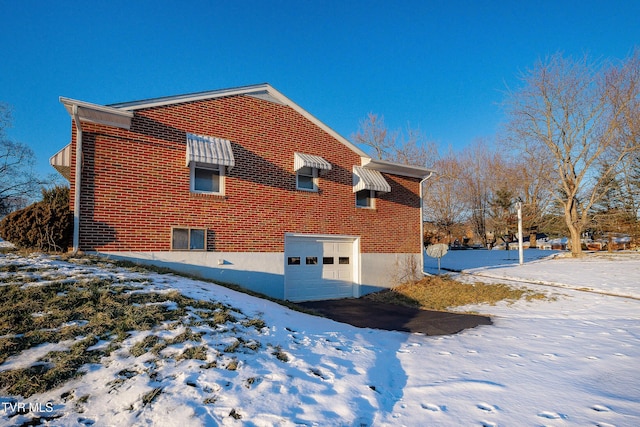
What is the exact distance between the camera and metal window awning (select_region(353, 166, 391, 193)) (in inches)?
478

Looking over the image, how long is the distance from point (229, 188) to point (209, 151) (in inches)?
49.1

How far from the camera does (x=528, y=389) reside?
146 inches

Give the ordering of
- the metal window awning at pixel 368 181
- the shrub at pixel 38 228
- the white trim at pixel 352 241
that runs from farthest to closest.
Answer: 1. the metal window awning at pixel 368 181
2. the white trim at pixel 352 241
3. the shrub at pixel 38 228

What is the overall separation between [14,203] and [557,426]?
1498 inches

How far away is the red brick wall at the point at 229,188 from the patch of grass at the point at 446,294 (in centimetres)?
166

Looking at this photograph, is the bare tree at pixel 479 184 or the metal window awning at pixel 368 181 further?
the bare tree at pixel 479 184

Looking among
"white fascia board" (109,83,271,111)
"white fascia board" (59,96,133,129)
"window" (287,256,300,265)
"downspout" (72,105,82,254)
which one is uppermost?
"white fascia board" (109,83,271,111)

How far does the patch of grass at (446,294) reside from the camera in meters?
10.5

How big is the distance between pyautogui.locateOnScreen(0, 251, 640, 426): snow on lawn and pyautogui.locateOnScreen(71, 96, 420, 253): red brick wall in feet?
8.29

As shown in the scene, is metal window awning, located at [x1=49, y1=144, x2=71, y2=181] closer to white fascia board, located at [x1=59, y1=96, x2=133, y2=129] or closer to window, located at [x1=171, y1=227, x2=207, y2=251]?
white fascia board, located at [x1=59, y1=96, x2=133, y2=129]

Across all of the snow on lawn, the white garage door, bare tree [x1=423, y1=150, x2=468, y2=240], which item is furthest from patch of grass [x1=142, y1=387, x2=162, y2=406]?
bare tree [x1=423, y1=150, x2=468, y2=240]

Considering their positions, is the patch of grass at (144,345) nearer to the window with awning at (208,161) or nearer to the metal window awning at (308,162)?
the window with awning at (208,161)

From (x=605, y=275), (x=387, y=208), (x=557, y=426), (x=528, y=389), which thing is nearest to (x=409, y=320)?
(x=528, y=389)

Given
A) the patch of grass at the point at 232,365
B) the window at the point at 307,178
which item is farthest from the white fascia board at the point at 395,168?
the patch of grass at the point at 232,365
